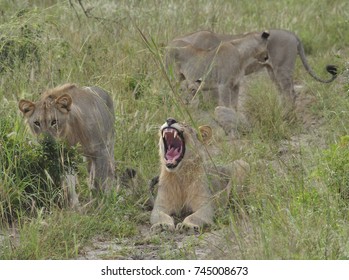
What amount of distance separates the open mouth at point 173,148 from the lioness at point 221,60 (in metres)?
3.87

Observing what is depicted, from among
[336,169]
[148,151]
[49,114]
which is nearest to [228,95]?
[148,151]

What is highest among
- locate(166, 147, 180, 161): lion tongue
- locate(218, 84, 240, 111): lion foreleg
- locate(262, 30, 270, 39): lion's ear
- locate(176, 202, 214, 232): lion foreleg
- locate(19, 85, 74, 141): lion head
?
locate(19, 85, 74, 141): lion head

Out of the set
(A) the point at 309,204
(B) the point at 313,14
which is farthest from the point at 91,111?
(B) the point at 313,14

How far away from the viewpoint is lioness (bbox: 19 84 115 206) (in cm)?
760

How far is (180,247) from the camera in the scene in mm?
6914

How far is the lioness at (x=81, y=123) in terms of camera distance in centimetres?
760

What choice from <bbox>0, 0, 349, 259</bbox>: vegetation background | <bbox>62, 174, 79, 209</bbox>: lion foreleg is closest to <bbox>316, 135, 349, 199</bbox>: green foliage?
<bbox>0, 0, 349, 259</bbox>: vegetation background

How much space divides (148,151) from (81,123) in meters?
1.28

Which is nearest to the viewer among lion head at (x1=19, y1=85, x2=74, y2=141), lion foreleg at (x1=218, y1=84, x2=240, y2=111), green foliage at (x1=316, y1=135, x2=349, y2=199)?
green foliage at (x1=316, y1=135, x2=349, y2=199)

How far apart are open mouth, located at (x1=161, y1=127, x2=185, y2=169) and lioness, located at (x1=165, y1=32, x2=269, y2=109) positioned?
3.87 metres

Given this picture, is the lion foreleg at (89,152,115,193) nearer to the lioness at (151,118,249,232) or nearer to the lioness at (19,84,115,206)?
the lioness at (19,84,115,206)

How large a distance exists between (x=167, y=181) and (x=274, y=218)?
165 cm

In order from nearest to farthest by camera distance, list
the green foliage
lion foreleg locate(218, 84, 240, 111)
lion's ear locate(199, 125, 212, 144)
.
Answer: the green foliage < lion's ear locate(199, 125, 212, 144) < lion foreleg locate(218, 84, 240, 111)

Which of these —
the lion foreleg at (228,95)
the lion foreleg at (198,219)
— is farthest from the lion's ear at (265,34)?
the lion foreleg at (198,219)
